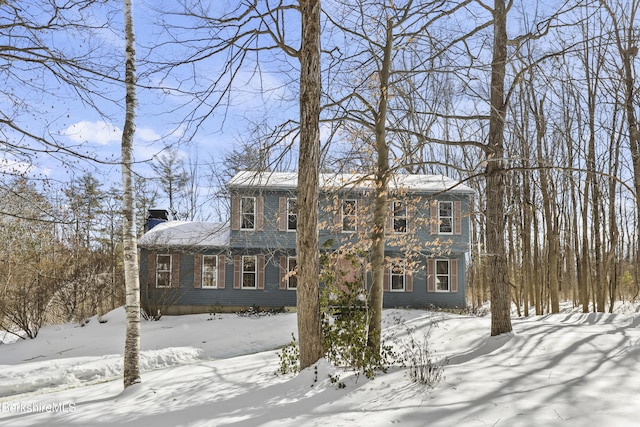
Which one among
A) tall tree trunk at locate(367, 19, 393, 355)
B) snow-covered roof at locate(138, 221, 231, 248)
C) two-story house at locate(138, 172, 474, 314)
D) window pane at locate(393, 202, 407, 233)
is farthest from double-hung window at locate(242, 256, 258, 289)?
tall tree trunk at locate(367, 19, 393, 355)

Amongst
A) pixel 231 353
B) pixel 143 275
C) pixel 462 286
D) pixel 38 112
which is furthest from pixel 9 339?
pixel 462 286

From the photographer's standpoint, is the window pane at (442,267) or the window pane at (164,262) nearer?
the window pane at (164,262)

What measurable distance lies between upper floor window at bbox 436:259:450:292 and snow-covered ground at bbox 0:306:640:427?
324 inches

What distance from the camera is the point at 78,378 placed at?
1113cm

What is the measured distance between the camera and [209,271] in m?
19.9

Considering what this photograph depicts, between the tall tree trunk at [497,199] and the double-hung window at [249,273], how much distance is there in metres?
11.8

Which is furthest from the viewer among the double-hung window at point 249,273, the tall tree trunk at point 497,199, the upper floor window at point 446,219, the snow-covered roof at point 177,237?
the upper floor window at point 446,219

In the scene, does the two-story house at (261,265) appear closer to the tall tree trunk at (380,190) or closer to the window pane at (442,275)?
the window pane at (442,275)

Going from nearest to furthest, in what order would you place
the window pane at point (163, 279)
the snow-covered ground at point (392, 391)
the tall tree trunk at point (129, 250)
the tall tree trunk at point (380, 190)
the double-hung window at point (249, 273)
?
1. the snow-covered ground at point (392, 391)
2. the tall tree trunk at point (129, 250)
3. the tall tree trunk at point (380, 190)
4. the window pane at point (163, 279)
5. the double-hung window at point (249, 273)

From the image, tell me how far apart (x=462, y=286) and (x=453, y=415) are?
16.5m

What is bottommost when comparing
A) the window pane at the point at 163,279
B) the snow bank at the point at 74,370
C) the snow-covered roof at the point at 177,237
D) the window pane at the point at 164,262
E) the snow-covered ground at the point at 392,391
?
the snow bank at the point at 74,370

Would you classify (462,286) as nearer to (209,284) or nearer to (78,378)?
(209,284)

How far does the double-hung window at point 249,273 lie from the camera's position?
19.9 m

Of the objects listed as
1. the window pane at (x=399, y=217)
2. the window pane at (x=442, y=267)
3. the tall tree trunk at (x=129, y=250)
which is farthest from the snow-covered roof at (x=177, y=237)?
the tall tree trunk at (x=129, y=250)
